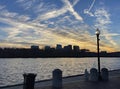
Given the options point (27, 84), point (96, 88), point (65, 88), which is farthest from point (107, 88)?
point (27, 84)

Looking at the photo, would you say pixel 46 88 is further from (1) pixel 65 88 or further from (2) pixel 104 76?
(2) pixel 104 76

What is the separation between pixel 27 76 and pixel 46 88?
137 inches

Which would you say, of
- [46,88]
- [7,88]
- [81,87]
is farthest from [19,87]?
[81,87]

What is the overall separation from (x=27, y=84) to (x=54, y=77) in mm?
4230

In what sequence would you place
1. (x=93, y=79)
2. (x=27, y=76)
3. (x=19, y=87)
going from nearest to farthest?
(x=27, y=76), (x=19, y=87), (x=93, y=79)

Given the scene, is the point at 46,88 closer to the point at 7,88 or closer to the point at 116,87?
the point at 7,88

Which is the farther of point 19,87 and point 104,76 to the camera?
point 104,76

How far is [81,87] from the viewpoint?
18.7 metres

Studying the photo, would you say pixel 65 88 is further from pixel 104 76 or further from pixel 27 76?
pixel 104 76

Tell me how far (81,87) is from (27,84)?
5093 mm

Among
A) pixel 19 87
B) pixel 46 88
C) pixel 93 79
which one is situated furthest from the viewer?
pixel 93 79

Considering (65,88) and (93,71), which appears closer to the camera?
(65,88)

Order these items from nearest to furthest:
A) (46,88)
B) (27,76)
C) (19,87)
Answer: (27,76), (46,88), (19,87)

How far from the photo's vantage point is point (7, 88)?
18828 millimetres
